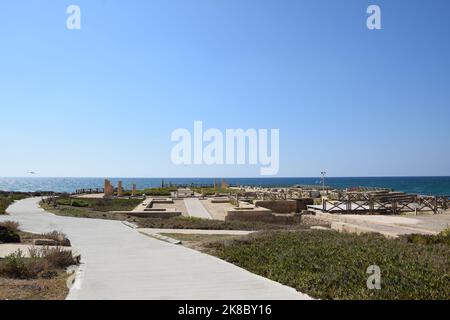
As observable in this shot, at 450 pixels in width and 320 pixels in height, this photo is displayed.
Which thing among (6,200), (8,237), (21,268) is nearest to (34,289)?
(21,268)

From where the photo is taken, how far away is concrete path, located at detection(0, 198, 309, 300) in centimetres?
680

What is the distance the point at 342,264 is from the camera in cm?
866

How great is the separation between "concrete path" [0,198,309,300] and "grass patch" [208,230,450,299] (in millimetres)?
535

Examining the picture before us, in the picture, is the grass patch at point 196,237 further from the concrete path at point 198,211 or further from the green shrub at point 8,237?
the concrete path at point 198,211

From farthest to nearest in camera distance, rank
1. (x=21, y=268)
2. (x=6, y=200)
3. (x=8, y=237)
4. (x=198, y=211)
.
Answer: (x=6, y=200) < (x=198, y=211) < (x=8, y=237) < (x=21, y=268)

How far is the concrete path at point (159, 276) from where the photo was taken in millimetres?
6797

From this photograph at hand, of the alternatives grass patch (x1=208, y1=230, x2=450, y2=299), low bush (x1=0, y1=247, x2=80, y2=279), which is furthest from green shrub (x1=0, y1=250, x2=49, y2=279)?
grass patch (x1=208, y1=230, x2=450, y2=299)

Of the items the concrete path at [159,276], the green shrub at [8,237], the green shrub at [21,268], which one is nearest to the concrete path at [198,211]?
the green shrub at [8,237]

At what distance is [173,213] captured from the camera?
Answer: 24.8 meters

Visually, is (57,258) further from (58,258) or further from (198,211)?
(198,211)

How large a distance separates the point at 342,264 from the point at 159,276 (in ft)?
11.3

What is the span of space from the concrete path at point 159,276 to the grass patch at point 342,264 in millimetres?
535
